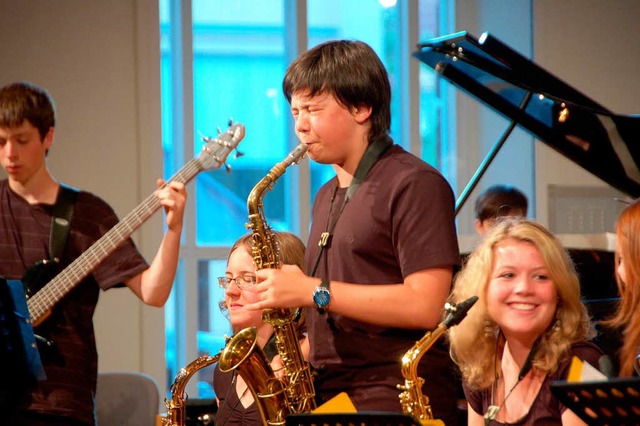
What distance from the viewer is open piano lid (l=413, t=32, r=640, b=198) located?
4051mm

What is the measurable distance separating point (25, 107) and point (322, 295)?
5.66 feet

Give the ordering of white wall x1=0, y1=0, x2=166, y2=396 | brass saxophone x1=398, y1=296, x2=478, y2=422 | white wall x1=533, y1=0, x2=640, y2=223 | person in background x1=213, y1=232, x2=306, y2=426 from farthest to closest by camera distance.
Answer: white wall x1=533, y1=0, x2=640, y2=223
white wall x1=0, y1=0, x2=166, y2=396
person in background x1=213, y1=232, x2=306, y2=426
brass saxophone x1=398, y1=296, x2=478, y2=422

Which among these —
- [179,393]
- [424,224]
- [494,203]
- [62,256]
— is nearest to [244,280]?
[179,393]

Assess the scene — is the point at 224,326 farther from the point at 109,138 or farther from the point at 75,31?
the point at 75,31

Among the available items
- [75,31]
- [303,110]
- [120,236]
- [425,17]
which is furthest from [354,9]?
[303,110]

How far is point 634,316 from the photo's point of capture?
2.72 m

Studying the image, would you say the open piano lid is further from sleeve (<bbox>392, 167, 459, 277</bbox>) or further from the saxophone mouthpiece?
the saxophone mouthpiece

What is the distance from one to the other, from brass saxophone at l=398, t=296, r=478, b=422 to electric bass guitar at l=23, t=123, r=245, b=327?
1.31 metres

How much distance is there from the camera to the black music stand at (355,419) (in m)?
1.87

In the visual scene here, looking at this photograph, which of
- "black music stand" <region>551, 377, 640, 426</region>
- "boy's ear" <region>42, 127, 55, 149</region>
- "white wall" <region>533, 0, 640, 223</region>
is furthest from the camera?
"white wall" <region>533, 0, 640, 223</region>

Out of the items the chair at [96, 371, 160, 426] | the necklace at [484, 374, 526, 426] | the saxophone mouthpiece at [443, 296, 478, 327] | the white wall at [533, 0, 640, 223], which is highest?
the white wall at [533, 0, 640, 223]

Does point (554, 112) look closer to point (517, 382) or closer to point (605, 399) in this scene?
point (517, 382)

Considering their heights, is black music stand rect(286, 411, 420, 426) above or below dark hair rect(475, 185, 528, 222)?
below

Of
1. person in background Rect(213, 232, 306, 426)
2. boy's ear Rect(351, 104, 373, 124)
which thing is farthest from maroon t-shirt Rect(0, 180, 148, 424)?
boy's ear Rect(351, 104, 373, 124)
